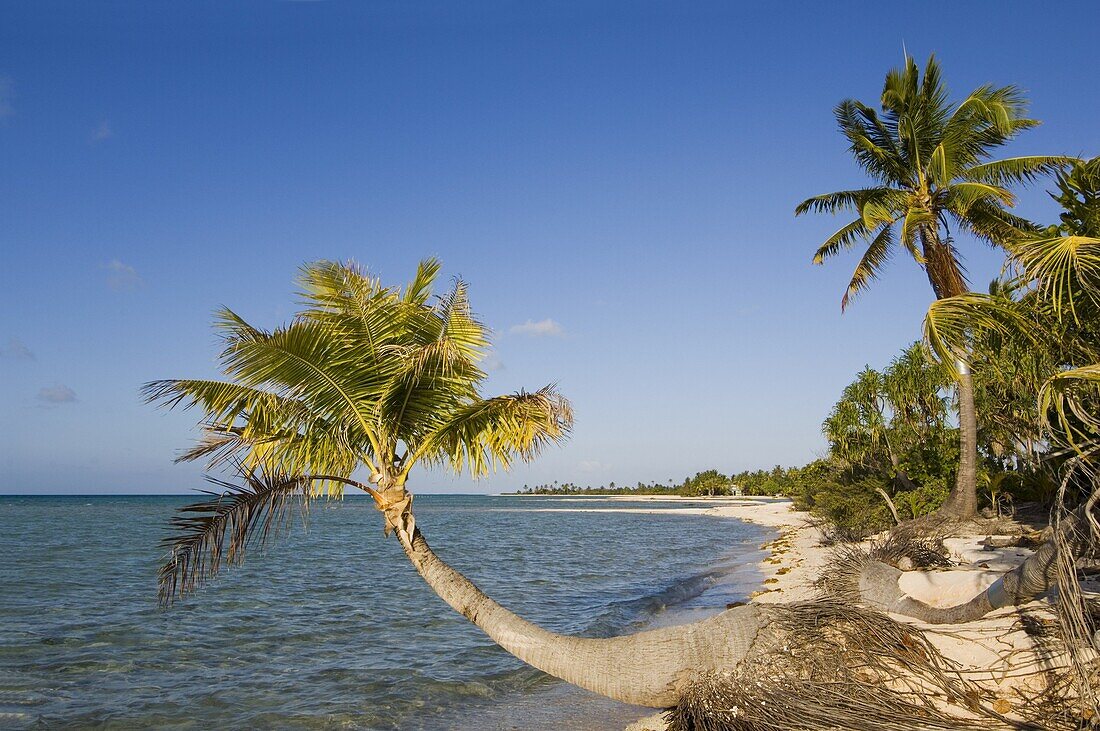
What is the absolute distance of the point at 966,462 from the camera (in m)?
17.3

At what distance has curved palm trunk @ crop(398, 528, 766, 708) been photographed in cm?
652

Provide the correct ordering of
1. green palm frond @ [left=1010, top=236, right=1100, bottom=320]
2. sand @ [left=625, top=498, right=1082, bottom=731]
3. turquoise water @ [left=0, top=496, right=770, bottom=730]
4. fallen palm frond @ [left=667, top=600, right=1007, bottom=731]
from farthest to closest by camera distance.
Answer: turquoise water @ [left=0, top=496, right=770, bottom=730] → sand @ [left=625, top=498, right=1082, bottom=731] → fallen palm frond @ [left=667, top=600, right=1007, bottom=731] → green palm frond @ [left=1010, top=236, right=1100, bottom=320]

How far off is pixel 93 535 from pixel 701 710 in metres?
45.7

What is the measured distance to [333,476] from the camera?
784 cm

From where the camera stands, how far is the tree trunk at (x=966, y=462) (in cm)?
1692

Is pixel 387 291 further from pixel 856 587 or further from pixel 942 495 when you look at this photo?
pixel 942 495

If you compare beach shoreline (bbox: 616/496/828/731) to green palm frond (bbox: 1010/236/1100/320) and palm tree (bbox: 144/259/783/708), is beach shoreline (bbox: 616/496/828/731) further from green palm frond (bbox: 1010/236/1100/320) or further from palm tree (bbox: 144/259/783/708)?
green palm frond (bbox: 1010/236/1100/320)

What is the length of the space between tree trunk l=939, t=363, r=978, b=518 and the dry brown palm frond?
16.0 meters

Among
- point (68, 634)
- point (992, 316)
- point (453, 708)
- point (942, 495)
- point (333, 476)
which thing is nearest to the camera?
point (992, 316)

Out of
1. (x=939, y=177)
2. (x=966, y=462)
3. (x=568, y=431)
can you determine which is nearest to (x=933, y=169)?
(x=939, y=177)

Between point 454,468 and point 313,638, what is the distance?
23.2 feet

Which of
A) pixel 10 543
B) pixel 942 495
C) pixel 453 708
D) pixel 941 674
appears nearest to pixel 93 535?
pixel 10 543

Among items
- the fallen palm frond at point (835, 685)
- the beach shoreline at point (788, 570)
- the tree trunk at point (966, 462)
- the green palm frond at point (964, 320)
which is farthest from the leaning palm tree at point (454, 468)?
the tree trunk at point (966, 462)

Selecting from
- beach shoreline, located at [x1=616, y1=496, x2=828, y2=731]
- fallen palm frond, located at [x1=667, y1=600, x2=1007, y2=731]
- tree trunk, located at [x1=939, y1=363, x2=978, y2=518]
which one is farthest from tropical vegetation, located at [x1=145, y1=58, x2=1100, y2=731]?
tree trunk, located at [x1=939, y1=363, x2=978, y2=518]
